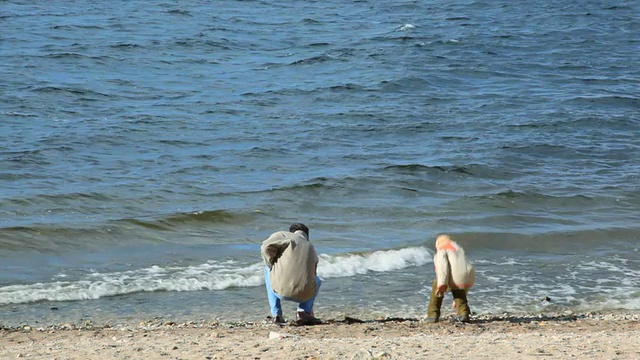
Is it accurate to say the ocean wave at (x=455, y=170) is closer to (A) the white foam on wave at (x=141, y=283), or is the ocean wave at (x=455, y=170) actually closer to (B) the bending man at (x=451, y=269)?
(A) the white foam on wave at (x=141, y=283)

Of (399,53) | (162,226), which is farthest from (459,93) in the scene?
(162,226)

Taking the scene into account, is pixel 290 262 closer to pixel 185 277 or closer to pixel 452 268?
pixel 452 268

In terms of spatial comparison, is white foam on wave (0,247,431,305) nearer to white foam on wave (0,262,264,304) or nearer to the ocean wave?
white foam on wave (0,262,264,304)

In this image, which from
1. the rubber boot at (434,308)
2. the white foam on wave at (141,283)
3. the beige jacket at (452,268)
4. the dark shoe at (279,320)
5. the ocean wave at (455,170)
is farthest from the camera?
the ocean wave at (455,170)

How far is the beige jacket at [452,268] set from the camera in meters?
9.79

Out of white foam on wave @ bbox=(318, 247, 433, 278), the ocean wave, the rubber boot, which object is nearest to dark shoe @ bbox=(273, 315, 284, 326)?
the rubber boot

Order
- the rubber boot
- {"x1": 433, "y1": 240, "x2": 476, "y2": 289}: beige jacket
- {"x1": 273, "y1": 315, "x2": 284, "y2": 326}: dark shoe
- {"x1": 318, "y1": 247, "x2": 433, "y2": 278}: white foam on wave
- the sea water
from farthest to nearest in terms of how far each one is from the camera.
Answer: {"x1": 318, "y1": 247, "x2": 433, "y2": 278}: white foam on wave
the sea water
the rubber boot
{"x1": 273, "y1": 315, "x2": 284, "y2": 326}: dark shoe
{"x1": 433, "y1": 240, "x2": 476, "y2": 289}: beige jacket

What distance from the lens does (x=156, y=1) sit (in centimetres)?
3984

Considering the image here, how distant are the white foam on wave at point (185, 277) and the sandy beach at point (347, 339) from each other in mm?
1135

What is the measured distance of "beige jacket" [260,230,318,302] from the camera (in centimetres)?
950

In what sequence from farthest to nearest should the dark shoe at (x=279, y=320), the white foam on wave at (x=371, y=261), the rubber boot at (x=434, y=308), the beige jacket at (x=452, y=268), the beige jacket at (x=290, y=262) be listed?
the white foam on wave at (x=371, y=261) < the rubber boot at (x=434, y=308) < the dark shoe at (x=279, y=320) < the beige jacket at (x=452, y=268) < the beige jacket at (x=290, y=262)

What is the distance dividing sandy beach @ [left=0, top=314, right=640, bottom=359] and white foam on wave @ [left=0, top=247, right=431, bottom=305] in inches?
44.7

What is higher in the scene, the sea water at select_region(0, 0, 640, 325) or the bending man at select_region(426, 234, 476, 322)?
the bending man at select_region(426, 234, 476, 322)

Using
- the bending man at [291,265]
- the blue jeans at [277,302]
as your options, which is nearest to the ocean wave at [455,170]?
the blue jeans at [277,302]
